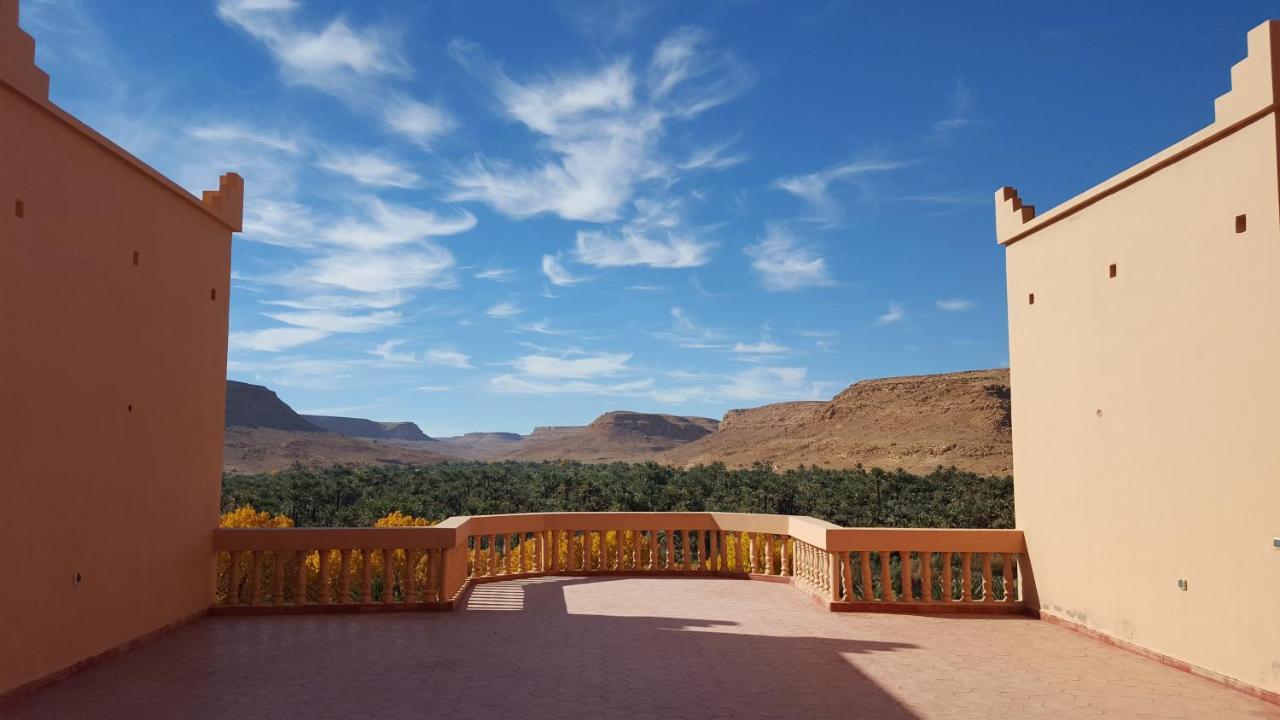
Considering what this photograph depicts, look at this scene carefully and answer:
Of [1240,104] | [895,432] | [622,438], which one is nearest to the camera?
[1240,104]

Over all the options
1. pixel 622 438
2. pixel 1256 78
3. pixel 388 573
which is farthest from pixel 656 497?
pixel 622 438

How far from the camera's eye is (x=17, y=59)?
526 centimetres

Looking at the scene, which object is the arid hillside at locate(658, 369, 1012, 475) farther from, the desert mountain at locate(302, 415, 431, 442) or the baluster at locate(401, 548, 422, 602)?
the desert mountain at locate(302, 415, 431, 442)

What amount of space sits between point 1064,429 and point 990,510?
21865 millimetres

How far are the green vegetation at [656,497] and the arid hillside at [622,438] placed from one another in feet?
225

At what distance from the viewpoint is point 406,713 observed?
495cm

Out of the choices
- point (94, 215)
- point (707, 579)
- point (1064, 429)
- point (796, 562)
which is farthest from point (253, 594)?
point (1064, 429)

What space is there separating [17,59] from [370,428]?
184m

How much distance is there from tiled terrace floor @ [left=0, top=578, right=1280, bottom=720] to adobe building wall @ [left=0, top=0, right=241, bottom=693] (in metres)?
0.50

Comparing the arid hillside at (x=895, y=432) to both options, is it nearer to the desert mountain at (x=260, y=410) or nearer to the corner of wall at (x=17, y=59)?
the corner of wall at (x=17, y=59)

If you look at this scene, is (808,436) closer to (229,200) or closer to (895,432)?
(895,432)

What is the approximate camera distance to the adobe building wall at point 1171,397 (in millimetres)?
5270

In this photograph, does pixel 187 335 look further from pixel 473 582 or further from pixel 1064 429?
pixel 1064 429

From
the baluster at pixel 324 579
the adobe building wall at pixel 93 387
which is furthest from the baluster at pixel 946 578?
the adobe building wall at pixel 93 387
